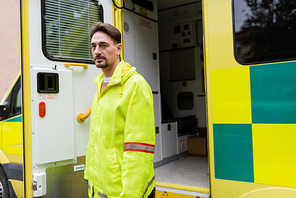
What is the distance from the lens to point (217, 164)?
77.7 inches

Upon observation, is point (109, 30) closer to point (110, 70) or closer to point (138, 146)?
point (110, 70)

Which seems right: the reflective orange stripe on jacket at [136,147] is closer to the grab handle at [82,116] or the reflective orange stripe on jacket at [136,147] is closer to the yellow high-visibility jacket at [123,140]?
the yellow high-visibility jacket at [123,140]

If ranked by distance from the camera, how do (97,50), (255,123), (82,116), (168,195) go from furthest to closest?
(168,195) < (82,116) < (255,123) < (97,50)

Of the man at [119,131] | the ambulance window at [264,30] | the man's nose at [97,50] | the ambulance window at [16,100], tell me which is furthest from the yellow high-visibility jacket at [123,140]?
the ambulance window at [16,100]

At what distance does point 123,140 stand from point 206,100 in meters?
0.83

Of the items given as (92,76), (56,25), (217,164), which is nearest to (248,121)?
(217,164)

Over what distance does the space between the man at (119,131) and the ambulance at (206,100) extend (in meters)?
0.68

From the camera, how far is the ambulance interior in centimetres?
310

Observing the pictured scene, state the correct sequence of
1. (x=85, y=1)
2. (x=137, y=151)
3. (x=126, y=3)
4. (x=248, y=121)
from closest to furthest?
(x=137, y=151), (x=248, y=121), (x=85, y=1), (x=126, y=3)

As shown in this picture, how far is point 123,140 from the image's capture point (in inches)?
57.4

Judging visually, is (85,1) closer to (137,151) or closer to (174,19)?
(137,151)

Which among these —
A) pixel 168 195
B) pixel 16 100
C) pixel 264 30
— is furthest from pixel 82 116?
pixel 264 30

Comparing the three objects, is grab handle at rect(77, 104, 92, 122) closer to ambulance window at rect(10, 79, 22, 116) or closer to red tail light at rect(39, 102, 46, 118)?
red tail light at rect(39, 102, 46, 118)

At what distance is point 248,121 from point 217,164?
0.40m
